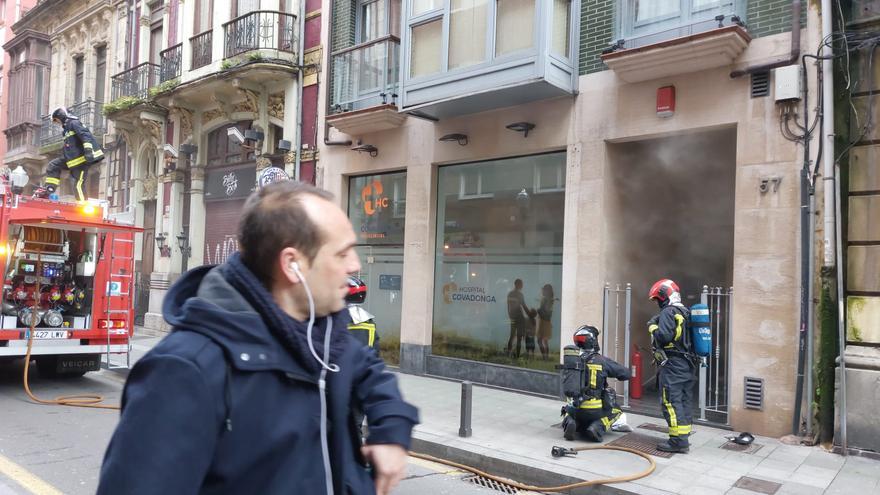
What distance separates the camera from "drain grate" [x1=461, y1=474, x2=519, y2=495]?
6.11 metres

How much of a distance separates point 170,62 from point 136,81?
2079 mm

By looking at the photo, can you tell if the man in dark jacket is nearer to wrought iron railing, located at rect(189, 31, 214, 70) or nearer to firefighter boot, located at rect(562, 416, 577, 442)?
firefighter boot, located at rect(562, 416, 577, 442)

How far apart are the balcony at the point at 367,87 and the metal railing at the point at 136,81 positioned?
8.01 meters

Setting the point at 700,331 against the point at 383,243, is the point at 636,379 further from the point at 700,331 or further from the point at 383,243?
the point at 383,243

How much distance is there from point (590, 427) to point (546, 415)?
4.34 ft

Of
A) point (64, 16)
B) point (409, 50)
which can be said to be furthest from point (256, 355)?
point (64, 16)

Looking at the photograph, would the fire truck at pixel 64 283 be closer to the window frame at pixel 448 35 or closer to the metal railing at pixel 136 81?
the window frame at pixel 448 35


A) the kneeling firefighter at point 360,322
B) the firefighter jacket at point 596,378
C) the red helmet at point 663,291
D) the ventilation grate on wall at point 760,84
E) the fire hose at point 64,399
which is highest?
the ventilation grate on wall at point 760,84

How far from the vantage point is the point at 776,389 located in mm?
7668

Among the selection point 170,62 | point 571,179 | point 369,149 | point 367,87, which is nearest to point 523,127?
point 571,179

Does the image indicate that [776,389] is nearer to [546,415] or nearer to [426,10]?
[546,415]

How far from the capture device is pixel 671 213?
421 inches

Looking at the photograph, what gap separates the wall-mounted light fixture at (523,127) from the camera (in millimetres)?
10133

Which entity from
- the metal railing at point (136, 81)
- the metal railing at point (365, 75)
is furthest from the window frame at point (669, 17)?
the metal railing at point (136, 81)
